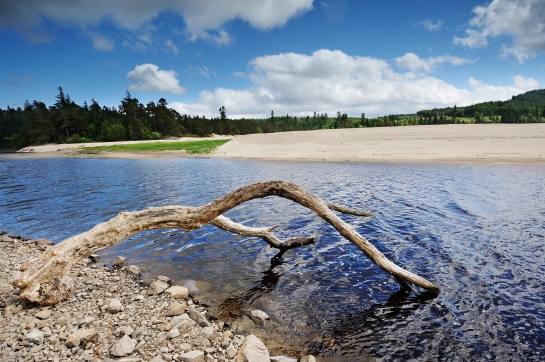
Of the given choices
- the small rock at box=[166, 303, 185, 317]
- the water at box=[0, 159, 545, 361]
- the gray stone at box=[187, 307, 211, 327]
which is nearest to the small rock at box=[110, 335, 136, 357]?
the small rock at box=[166, 303, 185, 317]

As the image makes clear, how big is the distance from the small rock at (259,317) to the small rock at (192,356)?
68.2 inches

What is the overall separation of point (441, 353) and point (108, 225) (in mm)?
7383

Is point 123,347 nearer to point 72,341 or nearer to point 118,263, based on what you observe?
point 72,341

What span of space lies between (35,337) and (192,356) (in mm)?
2649

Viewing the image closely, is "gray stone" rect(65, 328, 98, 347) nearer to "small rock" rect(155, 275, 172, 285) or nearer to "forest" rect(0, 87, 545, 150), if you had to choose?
"small rock" rect(155, 275, 172, 285)

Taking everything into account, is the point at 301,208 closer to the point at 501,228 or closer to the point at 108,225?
the point at 501,228

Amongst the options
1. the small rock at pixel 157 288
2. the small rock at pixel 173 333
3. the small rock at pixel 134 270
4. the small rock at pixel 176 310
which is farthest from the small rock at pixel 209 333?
the small rock at pixel 134 270

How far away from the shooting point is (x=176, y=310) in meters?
5.71

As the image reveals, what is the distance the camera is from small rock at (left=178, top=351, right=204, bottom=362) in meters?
4.29

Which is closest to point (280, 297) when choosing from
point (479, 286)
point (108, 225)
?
point (108, 225)

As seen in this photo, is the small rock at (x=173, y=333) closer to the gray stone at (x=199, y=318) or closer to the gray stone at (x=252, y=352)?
the gray stone at (x=199, y=318)

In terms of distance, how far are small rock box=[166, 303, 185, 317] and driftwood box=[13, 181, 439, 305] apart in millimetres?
2097

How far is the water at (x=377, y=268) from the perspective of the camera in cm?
544

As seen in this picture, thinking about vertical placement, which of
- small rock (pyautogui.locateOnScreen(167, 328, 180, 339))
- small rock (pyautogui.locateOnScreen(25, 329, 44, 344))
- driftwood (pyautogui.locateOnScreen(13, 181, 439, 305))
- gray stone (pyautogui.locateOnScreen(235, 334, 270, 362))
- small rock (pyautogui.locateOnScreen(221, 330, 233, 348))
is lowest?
small rock (pyautogui.locateOnScreen(221, 330, 233, 348))
